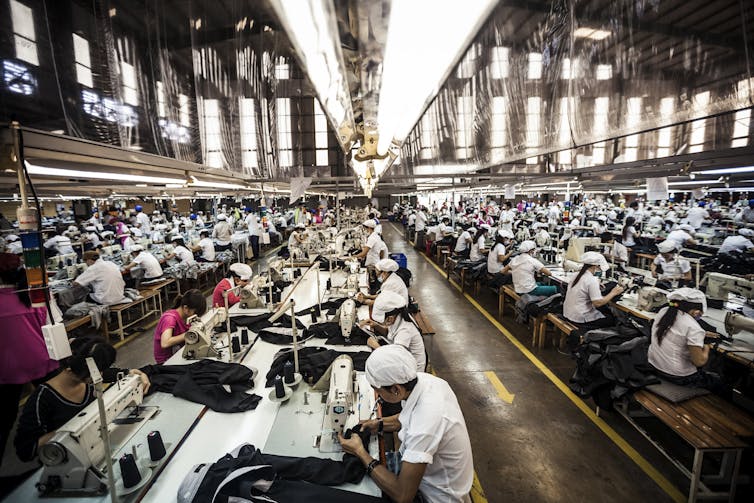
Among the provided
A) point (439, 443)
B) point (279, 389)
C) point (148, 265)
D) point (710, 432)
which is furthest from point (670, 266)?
point (148, 265)

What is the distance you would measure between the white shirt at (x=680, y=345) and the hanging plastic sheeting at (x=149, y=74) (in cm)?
443

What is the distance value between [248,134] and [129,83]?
8.30 feet

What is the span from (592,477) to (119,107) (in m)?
5.17

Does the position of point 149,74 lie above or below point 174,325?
above

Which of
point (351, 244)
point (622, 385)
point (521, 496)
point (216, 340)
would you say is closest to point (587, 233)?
point (351, 244)

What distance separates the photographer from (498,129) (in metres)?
4.51

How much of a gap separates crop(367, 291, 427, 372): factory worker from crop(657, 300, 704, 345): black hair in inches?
102

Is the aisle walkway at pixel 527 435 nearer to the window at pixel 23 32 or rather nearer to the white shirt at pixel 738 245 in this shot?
the window at pixel 23 32

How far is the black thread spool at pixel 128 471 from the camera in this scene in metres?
1.96

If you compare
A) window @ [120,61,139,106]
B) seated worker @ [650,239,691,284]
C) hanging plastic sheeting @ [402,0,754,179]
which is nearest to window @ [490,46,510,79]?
hanging plastic sheeting @ [402,0,754,179]

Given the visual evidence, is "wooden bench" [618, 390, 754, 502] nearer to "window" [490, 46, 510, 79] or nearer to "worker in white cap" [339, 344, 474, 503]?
"worker in white cap" [339, 344, 474, 503]

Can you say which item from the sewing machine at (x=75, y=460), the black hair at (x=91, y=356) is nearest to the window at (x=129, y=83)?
the black hair at (x=91, y=356)

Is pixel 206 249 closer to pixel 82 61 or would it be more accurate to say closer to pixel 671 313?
pixel 82 61

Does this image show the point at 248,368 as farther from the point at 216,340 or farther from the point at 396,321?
the point at 396,321
